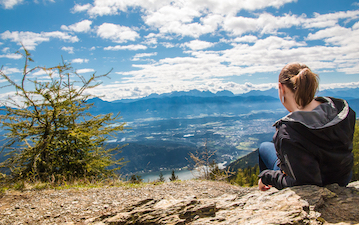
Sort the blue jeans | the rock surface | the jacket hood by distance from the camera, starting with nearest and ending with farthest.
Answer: the jacket hood → the rock surface → the blue jeans

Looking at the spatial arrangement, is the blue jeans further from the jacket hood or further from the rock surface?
the jacket hood

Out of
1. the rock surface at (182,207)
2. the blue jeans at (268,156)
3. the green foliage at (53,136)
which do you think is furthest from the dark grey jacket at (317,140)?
the green foliage at (53,136)

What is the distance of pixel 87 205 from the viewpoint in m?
3.60

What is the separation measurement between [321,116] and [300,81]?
393 millimetres

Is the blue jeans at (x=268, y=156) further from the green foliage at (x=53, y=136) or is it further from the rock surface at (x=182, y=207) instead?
the green foliage at (x=53, y=136)

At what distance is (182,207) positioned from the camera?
2.85 m

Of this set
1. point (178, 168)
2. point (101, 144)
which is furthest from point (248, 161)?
point (178, 168)

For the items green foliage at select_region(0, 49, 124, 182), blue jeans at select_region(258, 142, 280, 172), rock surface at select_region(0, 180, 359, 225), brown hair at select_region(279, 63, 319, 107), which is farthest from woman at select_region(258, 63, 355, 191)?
green foliage at select_region(0, 49, 124, 182)

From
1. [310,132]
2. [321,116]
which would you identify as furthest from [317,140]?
[321,116]

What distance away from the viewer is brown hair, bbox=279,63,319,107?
1.83 meters

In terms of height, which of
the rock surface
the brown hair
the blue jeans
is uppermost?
the brown hair

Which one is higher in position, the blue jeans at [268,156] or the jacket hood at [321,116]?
the jacket hood at [321,116]

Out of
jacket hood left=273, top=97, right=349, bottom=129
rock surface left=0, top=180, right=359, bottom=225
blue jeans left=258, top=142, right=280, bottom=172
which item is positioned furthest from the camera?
blue jeans left=258, top=142, right=280, bottom=172

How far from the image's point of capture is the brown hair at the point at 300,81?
183cm
